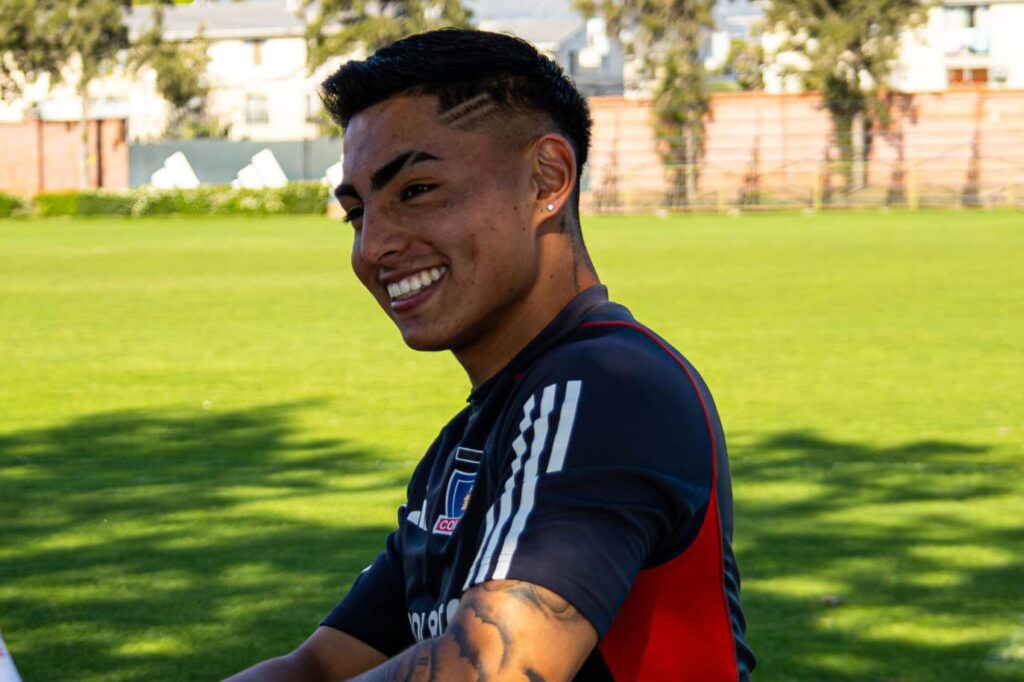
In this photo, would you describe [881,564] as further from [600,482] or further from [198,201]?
[198,201]

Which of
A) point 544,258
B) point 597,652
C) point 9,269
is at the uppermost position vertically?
point 544,258

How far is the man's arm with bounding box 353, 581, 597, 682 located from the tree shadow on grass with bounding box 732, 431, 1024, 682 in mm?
3372

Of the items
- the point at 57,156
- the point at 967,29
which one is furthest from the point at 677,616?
the point at 967,29

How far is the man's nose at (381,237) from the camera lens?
2.34 meters

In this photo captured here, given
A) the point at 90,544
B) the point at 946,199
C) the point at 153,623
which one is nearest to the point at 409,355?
the point at 90,544

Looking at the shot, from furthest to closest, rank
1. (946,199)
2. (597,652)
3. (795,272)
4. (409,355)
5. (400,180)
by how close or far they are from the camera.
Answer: (946,199) → (795,272) → (409,355) → (400,180) → (597,652)

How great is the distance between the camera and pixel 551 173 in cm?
232

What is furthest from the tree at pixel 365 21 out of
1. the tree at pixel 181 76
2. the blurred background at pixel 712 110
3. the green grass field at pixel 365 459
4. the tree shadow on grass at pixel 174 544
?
the tree shadow on grass at pixel 174 544

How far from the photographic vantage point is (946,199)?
1905 inches

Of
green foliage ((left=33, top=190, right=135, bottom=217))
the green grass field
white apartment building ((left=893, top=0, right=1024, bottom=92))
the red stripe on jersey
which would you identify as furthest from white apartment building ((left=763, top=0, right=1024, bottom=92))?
the red stripe on jersey

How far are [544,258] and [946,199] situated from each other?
47.9 metres

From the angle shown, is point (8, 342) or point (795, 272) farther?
point (795, 272)

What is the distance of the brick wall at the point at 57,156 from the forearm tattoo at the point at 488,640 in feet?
195

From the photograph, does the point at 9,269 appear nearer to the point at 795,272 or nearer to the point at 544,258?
the point at 795,272
